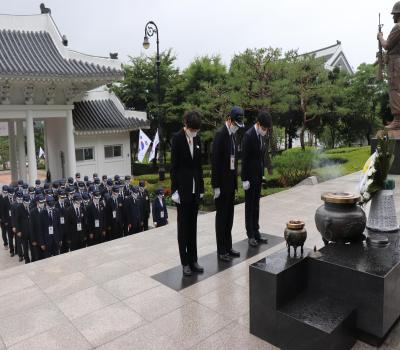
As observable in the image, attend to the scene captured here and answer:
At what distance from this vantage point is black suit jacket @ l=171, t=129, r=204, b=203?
395 centimetres

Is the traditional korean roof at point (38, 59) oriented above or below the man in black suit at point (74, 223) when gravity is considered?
above

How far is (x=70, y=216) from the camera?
6773mm

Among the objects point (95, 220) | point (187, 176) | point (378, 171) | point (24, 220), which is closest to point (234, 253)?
point (187, 176)

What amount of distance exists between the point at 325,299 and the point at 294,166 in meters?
8.85

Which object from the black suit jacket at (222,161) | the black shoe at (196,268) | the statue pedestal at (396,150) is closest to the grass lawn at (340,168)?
the statue pedestal at (396,150)

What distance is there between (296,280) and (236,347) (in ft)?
2.30

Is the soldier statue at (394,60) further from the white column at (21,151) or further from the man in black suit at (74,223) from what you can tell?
the white column at (21,151)

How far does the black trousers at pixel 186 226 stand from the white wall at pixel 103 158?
13045 millimetres

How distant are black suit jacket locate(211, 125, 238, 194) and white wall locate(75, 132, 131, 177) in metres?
13.0

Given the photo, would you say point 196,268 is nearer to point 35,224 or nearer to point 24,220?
point 35,224

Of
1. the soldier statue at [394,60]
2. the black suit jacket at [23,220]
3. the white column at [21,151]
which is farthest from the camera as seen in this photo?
the white column at [21,151]

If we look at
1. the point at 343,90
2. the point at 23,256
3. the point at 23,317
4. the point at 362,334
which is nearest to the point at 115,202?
the point at 23,256

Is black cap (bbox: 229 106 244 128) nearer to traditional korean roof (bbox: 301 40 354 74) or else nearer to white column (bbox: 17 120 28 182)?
white column (bbox: 17 120 28 182)

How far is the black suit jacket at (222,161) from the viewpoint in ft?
14.1
